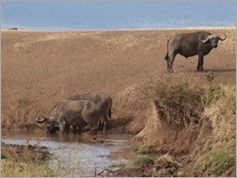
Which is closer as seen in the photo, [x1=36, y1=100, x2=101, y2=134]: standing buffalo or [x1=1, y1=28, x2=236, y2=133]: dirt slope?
[x1=36, y1=100, x2=101, y2=134]: standing buffalo

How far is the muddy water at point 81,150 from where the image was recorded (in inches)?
585

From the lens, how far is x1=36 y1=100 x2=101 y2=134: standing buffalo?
24797mm

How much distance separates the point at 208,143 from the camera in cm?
1680

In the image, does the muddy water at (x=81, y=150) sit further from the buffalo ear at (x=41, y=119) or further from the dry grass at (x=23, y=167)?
the buffalo ear at (x=41, y=119)

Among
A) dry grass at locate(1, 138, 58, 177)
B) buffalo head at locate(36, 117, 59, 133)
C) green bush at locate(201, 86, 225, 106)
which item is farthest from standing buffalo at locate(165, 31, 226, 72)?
dry grass at locate(1, 138, 58, 177)

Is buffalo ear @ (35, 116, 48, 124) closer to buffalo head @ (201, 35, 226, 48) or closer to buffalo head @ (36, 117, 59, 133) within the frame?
buffalo head @ (36, 117, 59, 133)

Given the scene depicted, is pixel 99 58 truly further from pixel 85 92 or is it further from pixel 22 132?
pixel 22 132

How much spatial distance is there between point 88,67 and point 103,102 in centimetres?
659

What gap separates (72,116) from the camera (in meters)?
25.1

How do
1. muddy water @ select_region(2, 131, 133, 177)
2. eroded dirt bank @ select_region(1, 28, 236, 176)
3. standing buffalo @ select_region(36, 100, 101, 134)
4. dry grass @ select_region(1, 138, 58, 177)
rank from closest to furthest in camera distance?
dry grass @ select_region(1, 138, 58, 177) < muddy water @ select_region(2, 131, 133, 177) < eroded dirt bank @ select_region(1, 28, 236, 176) < standing buffalo @ select_region(36, 100, 101, 134)

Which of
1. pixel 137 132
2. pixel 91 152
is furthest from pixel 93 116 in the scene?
pixel 91 152

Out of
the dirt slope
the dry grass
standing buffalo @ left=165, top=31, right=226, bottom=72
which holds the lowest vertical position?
the dry grass

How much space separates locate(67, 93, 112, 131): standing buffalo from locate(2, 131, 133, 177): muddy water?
0.95 m

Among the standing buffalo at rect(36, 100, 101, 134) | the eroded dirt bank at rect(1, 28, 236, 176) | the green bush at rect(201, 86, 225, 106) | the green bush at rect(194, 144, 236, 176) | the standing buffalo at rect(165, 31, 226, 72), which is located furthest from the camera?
the standing buffalo at rect(165, 31, 226, 72)
